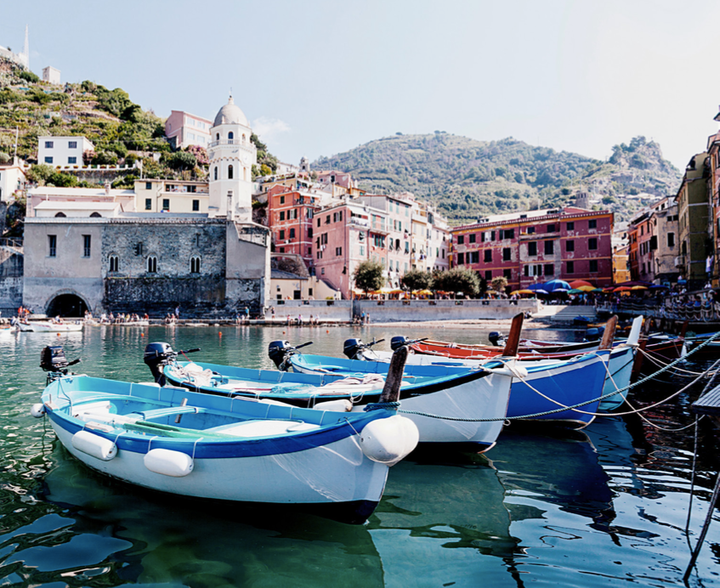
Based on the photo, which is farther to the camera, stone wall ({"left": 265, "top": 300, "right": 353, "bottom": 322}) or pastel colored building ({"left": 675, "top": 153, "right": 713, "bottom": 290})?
stone wall ({"left": 265, "top": 300, "right": 353, "bottom": 322})

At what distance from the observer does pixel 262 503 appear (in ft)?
17.0

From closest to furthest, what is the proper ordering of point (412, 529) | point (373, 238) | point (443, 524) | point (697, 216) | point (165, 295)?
point (412, 529) < point (443, 524) < point (697, 216) < point (165, 295) < point (373, 238)

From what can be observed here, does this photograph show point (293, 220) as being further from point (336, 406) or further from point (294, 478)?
point (294, 478)

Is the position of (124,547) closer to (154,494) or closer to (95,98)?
(154,494)

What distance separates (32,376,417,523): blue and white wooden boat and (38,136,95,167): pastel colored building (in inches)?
2825

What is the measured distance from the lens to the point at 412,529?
5.33 m

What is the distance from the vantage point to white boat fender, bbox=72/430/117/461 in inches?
227

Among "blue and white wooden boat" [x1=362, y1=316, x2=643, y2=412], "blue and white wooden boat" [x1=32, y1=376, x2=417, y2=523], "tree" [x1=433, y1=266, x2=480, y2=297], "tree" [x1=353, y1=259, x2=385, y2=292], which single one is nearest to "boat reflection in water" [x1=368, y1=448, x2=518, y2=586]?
"blue and white wooden boat" [x1=32, y1=376, x2=417, y2=523]

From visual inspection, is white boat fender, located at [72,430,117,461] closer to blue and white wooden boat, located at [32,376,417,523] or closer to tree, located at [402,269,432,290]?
blue and white wooden boat, located at [32,376,417,523]

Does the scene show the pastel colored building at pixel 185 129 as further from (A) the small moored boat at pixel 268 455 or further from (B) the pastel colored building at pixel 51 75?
(A) the small moored boat at pixel 268 455

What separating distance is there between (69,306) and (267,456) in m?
52.7

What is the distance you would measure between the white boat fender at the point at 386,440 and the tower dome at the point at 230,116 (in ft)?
181

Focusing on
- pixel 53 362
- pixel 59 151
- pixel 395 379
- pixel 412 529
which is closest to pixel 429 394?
pixel 412 529

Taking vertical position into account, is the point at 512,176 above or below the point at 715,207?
above
